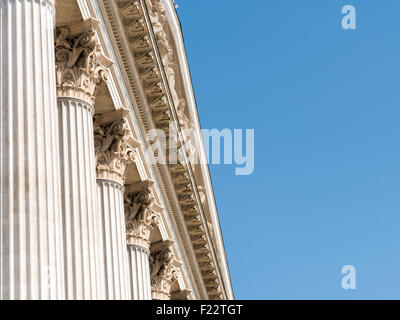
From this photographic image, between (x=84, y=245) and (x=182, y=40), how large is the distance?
16.3m

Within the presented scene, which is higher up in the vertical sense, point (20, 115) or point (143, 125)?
point (143, 125)

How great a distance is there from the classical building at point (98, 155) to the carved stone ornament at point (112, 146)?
0.03 m

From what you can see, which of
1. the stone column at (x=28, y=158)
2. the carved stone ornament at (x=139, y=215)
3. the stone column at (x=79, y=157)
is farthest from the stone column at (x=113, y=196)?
the stone column at (x=28, y=158)

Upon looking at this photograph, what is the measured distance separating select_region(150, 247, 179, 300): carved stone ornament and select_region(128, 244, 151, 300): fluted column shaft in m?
5.55

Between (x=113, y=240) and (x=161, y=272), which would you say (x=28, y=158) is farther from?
(x=161, y=272)

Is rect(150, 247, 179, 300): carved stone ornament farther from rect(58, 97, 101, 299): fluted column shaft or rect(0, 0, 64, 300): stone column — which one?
rect(0, 0, 64, 300): stone column

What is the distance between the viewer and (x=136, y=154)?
30.0 metres

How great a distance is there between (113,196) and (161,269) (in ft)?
33.9

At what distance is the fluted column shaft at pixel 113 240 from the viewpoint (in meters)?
25.1

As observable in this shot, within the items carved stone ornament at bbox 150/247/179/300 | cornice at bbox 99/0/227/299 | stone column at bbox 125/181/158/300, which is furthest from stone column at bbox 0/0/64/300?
carved stone ornament at bbox 150/247/179/300

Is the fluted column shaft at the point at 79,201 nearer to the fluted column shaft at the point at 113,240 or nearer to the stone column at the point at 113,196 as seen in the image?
the fluted column shaft at the point at 113,240
